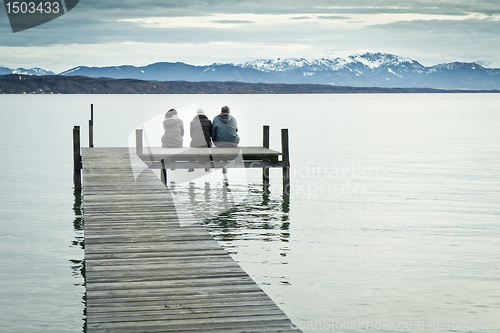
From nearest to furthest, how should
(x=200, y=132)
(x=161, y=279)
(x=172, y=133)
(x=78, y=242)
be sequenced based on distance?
(x=161, y=279) < (x=78, y=242) < (x=172, y=133) < (x=200, y=132)

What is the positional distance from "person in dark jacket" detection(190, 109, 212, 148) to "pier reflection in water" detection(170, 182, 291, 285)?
1781 mm

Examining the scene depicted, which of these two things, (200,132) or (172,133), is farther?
(200,132)

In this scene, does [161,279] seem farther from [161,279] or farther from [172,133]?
[172,133]

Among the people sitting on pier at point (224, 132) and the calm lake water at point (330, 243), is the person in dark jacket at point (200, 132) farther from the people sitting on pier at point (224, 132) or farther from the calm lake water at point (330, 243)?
the calm lake water at point (330, 243)

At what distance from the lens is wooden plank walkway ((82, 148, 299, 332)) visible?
6691mm

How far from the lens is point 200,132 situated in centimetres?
2070

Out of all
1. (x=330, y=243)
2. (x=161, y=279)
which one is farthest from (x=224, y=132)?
(x=161, y=279)

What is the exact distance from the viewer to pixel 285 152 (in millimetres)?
20312

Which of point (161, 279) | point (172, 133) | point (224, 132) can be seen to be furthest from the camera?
point (172, 133)

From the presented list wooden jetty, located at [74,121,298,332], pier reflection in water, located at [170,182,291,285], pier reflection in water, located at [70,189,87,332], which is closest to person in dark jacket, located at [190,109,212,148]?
pier reflection in water, located at [170,182,291,285]

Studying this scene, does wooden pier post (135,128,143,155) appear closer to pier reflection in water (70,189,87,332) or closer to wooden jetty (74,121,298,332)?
pier reflection in water (70,189,87,332)

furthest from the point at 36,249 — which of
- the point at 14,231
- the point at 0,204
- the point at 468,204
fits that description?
the point at 468,204

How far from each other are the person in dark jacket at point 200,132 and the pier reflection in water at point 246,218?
1.78 meters

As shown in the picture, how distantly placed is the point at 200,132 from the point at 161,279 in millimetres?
12857
